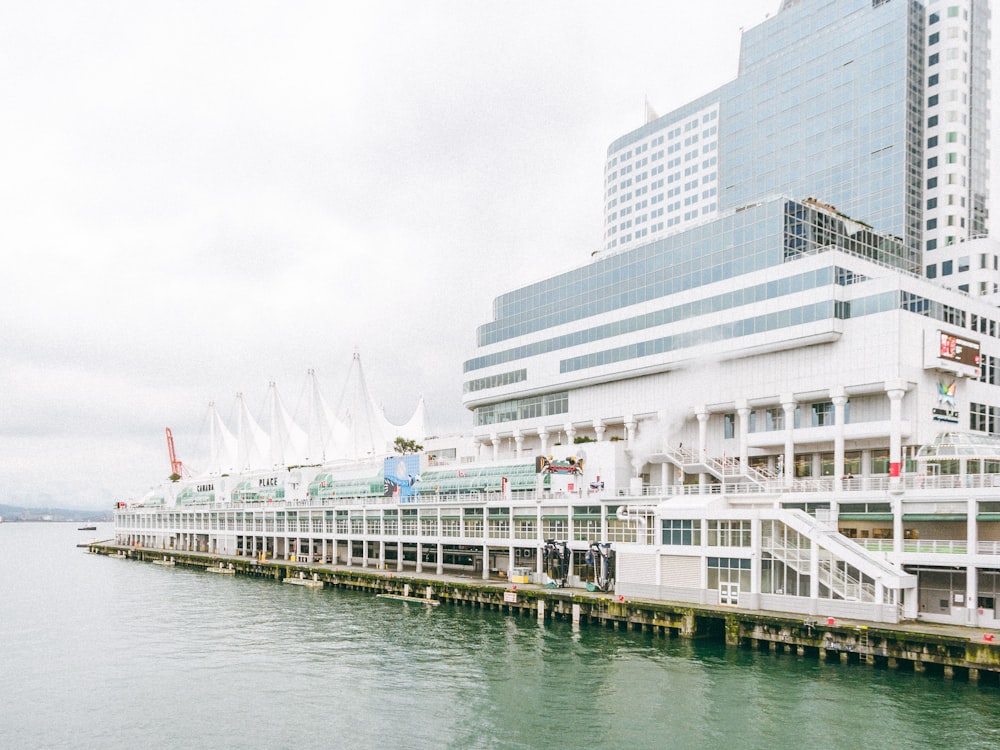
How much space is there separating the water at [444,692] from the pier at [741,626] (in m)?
1.43

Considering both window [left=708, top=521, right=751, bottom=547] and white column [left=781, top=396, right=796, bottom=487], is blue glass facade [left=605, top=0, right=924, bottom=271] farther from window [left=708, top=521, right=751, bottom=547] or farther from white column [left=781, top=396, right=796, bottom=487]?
window [left=708, top=521, right=751, bottom=547]

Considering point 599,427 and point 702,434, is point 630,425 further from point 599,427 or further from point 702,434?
point 702,434

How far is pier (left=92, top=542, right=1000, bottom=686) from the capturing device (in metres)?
52.5

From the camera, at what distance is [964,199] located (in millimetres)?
116562

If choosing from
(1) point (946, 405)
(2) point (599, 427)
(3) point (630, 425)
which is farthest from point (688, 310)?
(1) point (946, 405)

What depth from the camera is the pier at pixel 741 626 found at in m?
52.5

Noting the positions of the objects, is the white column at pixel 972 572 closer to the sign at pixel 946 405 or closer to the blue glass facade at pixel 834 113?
the sign at pixel 946 405

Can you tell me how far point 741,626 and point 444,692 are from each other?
22.4 meters

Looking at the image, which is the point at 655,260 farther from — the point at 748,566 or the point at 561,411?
the point at 748,566

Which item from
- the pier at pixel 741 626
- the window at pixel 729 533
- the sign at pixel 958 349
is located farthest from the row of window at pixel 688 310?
the pier at pixel 741 626

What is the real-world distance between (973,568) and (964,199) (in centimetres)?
7361

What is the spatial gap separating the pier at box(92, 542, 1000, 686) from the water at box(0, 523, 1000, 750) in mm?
1430

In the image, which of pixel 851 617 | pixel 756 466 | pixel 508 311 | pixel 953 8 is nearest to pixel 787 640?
pixel 851 617

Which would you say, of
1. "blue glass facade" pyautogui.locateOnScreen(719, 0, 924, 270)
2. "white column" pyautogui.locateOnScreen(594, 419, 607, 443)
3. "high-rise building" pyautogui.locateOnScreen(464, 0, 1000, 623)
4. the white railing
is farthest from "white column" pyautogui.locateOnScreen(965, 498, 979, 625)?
"blue glass facade" pyautogui.locateOnScreen(719, 0, 924, 270)
